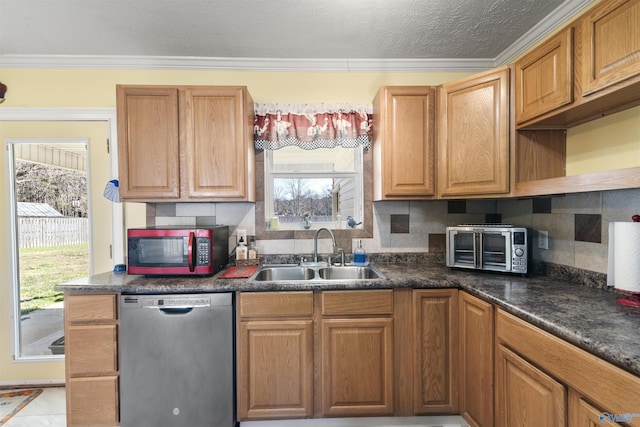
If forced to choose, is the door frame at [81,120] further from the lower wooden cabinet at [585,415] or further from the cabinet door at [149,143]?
the lower wooden cabinet at [585,415]

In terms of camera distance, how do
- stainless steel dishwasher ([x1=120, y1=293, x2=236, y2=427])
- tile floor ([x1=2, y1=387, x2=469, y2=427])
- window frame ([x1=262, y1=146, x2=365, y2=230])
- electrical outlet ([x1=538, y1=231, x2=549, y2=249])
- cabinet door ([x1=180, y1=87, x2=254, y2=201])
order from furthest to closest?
window frame ([x1=262, y1=146, x2=365, y2=230]), cabinet door ([x1=180, y1=87, x2=254, y2=201]), electrical outlet ([x1=538, y1=231, x2=549, y2=249]), tile floor ([x1=2, y1=387, x2=469, y2=427]), stainless steel dishwasher ([x1=120, y1=293, x2=236, y2=427])

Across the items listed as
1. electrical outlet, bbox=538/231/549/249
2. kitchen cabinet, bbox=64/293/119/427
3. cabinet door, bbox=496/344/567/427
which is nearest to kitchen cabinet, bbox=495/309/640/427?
cabinet door, bbox=496/344/567/427

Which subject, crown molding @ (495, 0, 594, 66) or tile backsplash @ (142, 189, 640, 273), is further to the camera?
tile backsplash @ (142, 189, 640, 273)

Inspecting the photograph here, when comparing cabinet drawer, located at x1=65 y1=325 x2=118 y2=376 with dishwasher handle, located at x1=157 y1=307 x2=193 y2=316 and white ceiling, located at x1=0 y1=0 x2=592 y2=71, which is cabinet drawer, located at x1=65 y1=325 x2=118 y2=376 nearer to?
dishwasher handle, located at x1=157 y1=307 x2=193 y2=316

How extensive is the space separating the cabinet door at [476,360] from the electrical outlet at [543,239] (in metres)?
0.74

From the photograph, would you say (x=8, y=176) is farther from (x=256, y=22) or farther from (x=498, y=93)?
(x=498, y=93)

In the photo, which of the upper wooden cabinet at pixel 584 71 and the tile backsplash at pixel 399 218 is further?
the tile backsplash at pixel 399 218

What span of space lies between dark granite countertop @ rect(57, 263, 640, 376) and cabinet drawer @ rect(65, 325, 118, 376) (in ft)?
0.82

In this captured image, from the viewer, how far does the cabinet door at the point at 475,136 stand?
71.5 inches

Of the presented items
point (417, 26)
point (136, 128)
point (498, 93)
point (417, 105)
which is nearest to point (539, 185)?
point (498, 93)

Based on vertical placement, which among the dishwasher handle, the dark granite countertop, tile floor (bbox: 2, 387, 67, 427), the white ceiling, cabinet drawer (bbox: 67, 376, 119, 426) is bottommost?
tile floor (bbox: 2, 387, 67, 427)

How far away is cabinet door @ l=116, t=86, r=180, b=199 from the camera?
1.96 m

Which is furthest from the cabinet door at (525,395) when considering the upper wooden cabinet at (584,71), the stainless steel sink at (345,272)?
the upper wooden cabinet at (584,71)

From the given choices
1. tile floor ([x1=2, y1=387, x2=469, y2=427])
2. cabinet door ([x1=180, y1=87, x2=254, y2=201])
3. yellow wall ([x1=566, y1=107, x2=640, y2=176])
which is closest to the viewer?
yellow wall ([x1=566, y1=107, x2=640, y2=176])
